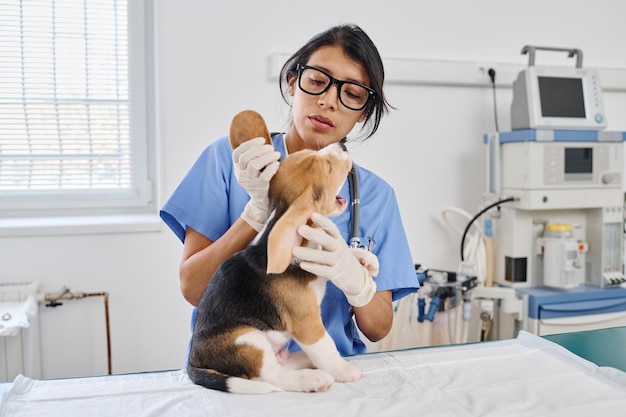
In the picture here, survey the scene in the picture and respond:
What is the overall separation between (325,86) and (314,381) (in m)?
0.56

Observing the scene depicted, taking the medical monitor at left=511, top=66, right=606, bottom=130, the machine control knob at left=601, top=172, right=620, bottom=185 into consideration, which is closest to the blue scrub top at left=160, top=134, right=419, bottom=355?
the medical monitor at left=511, top=66, right=606, bottom=130

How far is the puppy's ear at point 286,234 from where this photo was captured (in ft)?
2.82

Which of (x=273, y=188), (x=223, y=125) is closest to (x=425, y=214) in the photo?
(x=223, y=125)

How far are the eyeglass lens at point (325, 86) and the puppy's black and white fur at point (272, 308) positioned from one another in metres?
0.21

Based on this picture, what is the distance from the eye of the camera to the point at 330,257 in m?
0.93

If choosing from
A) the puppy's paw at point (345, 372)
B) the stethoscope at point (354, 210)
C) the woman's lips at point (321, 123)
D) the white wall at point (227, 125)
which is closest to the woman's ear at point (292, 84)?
the woman's lips at point (321, 123)

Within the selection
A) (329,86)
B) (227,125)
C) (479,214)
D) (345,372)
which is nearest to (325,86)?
(329,86)

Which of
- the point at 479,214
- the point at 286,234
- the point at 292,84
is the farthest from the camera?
the point at 479,214

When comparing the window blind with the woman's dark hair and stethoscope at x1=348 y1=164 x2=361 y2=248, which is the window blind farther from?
stethoscope at x1=348 y1=164 x2=361 y2=248

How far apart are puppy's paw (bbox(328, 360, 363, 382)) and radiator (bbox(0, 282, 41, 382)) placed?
1.52m

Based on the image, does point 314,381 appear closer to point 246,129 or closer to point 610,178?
point 246,129

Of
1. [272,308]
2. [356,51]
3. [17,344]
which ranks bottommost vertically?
[17,344]

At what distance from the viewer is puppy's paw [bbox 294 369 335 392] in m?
0.97

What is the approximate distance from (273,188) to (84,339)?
65.5 inches
